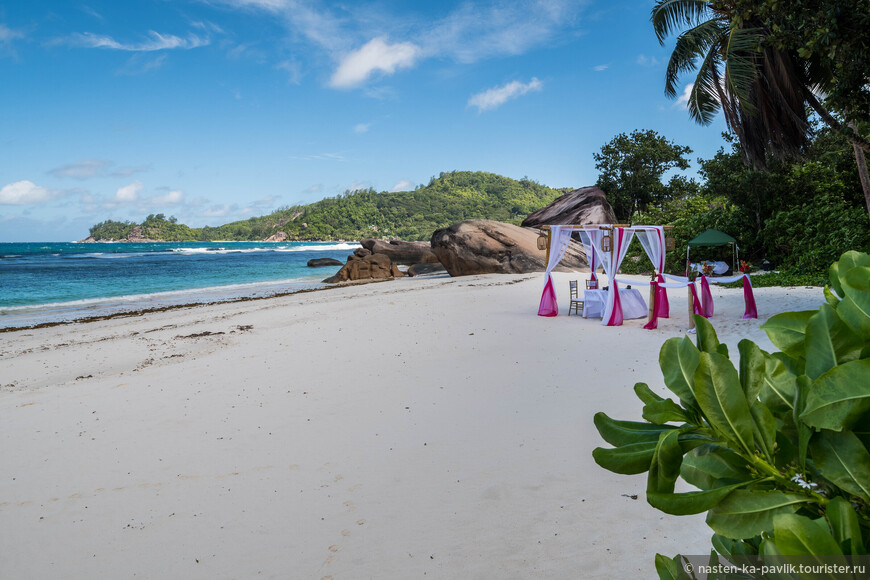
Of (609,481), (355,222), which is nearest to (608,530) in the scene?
(609,481)

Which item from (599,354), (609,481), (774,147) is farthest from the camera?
(774,147)

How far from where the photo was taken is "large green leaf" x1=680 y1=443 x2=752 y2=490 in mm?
621

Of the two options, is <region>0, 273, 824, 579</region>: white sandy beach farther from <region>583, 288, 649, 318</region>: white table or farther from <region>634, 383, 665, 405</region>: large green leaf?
<region>634, 383, 665, 405</region>: large green leaf

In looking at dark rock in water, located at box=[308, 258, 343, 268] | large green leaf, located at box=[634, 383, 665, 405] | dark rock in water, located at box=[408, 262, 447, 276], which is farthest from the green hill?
large green leaf, located at box=[634, 383, 665, 405]

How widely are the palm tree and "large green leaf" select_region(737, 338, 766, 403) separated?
9.70m

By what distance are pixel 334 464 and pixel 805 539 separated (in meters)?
3.72

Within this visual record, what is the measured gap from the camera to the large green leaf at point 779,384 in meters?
0.67

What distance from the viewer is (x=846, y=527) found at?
507mm

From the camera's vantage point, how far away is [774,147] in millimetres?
11242

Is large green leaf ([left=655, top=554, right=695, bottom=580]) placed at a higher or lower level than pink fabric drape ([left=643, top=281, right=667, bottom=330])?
higher

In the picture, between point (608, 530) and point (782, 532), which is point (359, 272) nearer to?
point (608, 530)

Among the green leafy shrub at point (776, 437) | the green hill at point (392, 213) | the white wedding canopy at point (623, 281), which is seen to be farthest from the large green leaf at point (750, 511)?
the green hill at point (392, 213)

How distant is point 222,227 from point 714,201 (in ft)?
432

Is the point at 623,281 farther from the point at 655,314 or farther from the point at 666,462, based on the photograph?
the point at 666,462
